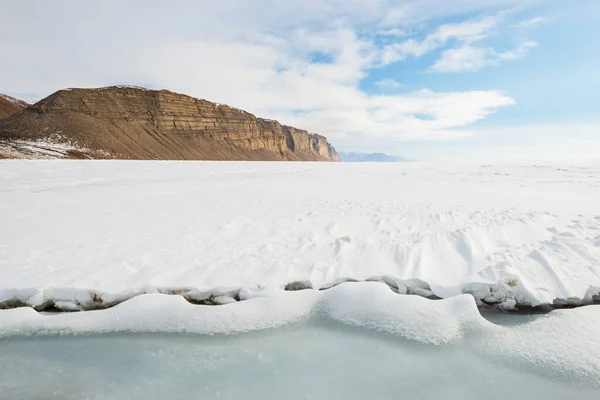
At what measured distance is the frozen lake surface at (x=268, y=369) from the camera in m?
2.71

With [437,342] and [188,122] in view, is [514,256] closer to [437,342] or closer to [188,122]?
[437,342]

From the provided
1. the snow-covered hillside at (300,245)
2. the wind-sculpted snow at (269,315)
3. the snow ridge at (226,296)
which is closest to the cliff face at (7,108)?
the snow-covered hillside at (300,245)

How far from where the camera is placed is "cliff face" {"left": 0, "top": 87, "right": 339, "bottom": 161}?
5850 cm

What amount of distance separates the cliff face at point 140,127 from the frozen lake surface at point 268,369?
59.8 meters

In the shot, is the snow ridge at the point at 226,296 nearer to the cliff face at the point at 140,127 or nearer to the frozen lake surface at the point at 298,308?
the frozen lake surface at the point at 298,308

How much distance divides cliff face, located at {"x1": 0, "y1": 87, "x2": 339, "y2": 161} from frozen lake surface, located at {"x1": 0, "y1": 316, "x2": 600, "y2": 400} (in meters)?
59.8

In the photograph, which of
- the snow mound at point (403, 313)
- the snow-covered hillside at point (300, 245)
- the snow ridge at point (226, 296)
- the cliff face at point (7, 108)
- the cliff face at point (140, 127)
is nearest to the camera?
the snow mound at point (403, 313)

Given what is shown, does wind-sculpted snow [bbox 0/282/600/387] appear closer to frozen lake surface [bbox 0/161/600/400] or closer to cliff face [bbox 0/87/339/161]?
frozen lake surface [bbox 0/161/600/400]

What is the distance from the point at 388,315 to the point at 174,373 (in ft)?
7.86

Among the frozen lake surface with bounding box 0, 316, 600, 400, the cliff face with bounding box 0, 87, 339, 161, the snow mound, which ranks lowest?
the frozen lake surface with bounding box 0, 316, 600, 400

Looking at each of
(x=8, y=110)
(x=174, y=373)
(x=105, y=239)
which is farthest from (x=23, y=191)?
(x=8, y=110)

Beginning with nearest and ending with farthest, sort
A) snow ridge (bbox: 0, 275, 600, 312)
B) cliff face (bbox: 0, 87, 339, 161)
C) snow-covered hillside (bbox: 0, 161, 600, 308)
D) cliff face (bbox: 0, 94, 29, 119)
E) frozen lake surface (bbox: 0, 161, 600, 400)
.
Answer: frozen lake surface (bbox: 0, 161, 600, 400) < snow ridge (bbox: 0, 275, 600, 312) < snow-covered hillside (bbox: 0, 161, 600, 308) < cliff face (bbox: 0, 87, 339, 161) < cliff face (bbox: 0, 94, 29, 119)

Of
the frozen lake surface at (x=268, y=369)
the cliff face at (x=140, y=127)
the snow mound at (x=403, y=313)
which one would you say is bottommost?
the frozen lake surface at (x=268, y=369)

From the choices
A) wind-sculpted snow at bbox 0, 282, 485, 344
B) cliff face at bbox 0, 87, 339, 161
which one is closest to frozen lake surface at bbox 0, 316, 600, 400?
wind-sculpted snow at bbox 0, 282, 485, 344
